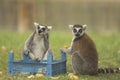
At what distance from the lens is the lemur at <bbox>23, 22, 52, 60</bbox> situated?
11562 millimetres

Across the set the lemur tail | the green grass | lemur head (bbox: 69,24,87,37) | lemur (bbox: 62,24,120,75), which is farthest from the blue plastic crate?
the lemur tail

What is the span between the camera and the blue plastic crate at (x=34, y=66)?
1102cm

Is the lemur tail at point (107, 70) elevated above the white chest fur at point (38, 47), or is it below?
below

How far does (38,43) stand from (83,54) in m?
1.03

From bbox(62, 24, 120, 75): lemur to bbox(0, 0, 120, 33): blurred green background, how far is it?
13.1 metres

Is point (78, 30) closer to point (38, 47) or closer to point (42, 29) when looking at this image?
point (42, 29)

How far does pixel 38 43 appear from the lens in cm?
1172

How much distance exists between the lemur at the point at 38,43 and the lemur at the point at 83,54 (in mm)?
486

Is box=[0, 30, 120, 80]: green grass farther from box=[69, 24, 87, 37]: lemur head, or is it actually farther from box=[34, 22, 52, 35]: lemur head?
box=[34, 22, 52, 35]: lemur head

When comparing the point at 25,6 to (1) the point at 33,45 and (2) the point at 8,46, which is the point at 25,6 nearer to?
(2) the point at 8,46

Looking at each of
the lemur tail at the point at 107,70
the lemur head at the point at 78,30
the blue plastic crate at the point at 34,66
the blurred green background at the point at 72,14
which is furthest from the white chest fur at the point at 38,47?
the blurred green background at the point at 72,14

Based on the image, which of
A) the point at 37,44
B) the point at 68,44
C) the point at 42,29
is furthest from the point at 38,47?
the point at 68,44

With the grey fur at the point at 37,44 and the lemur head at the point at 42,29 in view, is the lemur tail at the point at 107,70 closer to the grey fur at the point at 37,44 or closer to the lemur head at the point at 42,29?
the grey fur at the point at 37,44

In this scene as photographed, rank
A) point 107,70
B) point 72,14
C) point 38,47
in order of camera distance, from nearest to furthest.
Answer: point 38,47 < point 107,70 < point 72,14
